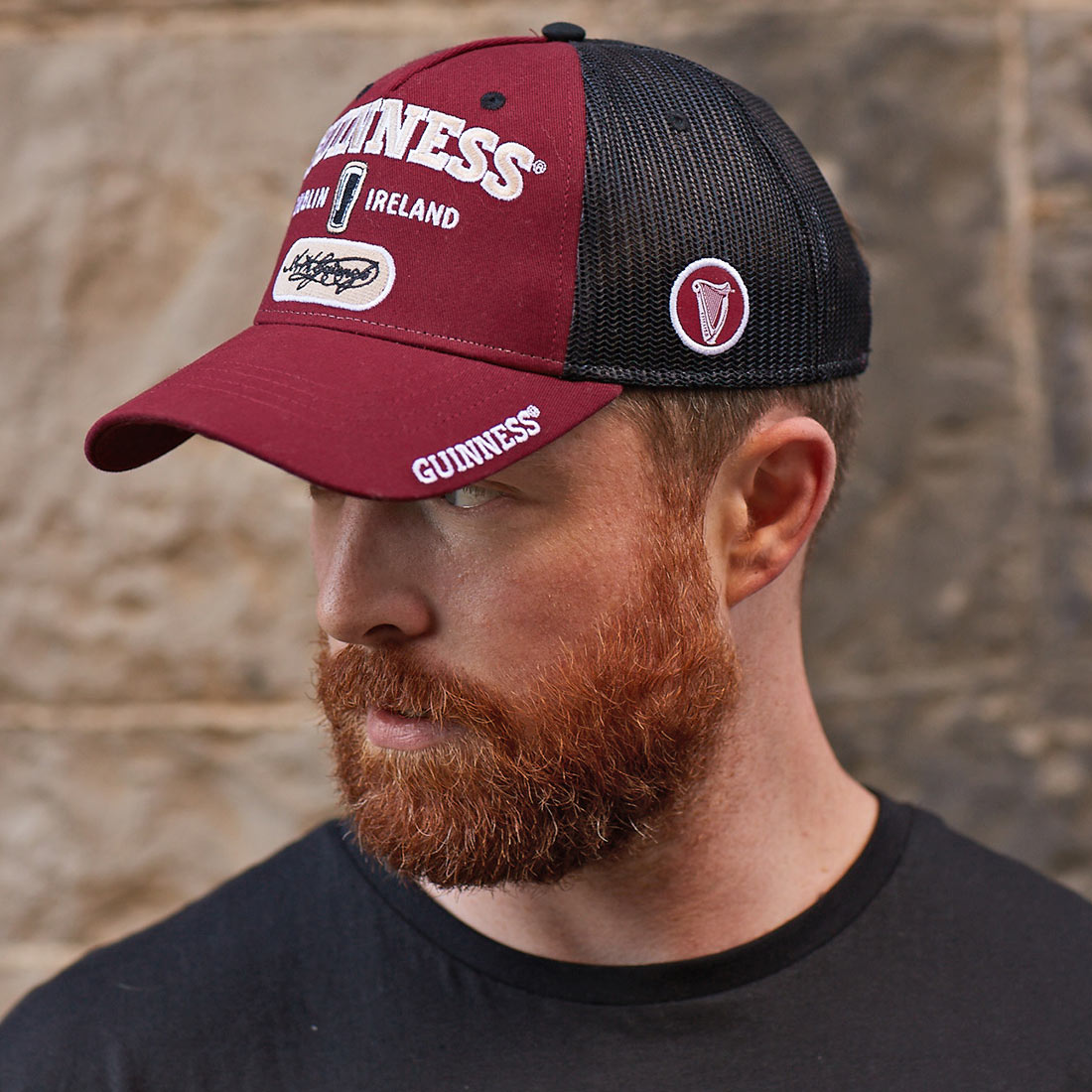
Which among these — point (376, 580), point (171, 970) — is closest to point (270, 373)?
point (376, 580)

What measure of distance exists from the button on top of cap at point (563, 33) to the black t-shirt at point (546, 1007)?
1.06m

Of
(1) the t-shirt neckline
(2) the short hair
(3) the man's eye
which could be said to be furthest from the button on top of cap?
(1) the t-shirt neckline

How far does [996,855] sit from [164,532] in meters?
1.52

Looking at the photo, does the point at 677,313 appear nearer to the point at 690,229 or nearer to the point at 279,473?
the point at 690,229

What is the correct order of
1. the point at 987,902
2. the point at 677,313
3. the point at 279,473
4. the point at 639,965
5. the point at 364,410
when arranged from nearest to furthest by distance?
1. the point at 364,410
2. the point at 677,313
3. the point at 639,965
4. the point at 987,902
5. the point at 279,473

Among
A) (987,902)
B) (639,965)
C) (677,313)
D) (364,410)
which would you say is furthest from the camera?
(987,902)

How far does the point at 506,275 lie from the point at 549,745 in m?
0.50

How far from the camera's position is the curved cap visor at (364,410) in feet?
3.87

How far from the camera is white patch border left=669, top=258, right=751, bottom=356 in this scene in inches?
52.7

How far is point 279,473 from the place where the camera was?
2.30m

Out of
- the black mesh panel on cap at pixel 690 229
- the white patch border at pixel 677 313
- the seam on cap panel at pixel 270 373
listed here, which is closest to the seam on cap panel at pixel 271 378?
the seam on cap panel at pixel 270 373

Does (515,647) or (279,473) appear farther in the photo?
(279,473)

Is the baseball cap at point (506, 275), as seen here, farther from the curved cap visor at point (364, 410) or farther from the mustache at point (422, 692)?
the mustache at point (422, 692)
